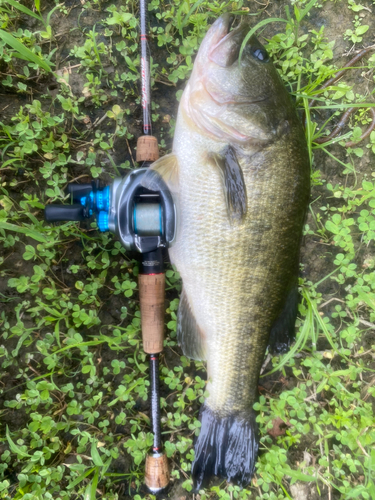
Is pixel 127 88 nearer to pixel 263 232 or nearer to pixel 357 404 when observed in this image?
pixel 263 232

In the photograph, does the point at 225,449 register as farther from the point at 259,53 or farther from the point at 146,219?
the point at 259,53

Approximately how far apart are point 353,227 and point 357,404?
111 cm

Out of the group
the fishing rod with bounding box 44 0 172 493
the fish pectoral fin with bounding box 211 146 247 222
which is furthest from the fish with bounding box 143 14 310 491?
the fishing rod with bounding box 44 0 172 493

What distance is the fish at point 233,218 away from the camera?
1644 mm

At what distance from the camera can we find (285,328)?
6.34 ft

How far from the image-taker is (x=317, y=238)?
2.19 metres

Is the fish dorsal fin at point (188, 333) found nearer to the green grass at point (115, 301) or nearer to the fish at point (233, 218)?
the fish at point (233, 218)

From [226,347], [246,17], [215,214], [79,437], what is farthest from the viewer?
[246,17]

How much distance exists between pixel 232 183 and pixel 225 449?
1491mm

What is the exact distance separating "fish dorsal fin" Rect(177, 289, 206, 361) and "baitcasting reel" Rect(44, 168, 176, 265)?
1.45 ft

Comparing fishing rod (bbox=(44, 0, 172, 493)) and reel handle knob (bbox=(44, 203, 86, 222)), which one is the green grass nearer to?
fishing rod (bbox=(44, 0, 172, 493))

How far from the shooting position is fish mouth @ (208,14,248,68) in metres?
1.63

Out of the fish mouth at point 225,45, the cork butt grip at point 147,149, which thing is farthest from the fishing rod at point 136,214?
the fish mouth at point 225,45

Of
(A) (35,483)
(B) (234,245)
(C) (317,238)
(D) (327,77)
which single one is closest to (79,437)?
(A) (35,483)
